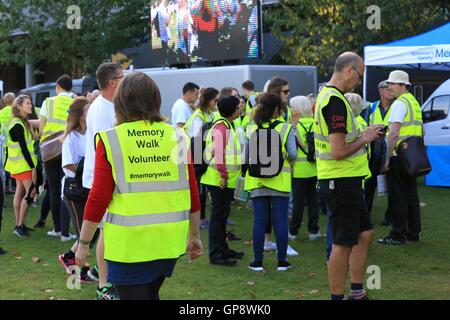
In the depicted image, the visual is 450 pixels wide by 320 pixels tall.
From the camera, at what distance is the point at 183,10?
17.8 m

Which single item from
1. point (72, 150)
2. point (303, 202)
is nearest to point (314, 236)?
point (303, 202)

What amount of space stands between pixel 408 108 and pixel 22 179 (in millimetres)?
5049

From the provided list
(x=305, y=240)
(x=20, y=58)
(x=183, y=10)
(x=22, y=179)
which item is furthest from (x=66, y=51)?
(x=305, y=240)

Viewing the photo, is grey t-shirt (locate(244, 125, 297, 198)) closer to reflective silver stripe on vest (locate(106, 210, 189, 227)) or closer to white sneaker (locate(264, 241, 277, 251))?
white sneaker (locate(264, 241, 277, 251))

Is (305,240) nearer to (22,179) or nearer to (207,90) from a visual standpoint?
(207,90)

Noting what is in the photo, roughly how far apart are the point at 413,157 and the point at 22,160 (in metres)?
5.00

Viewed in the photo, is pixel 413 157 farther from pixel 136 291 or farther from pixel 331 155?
pixel 136 291

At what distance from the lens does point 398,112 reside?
812cm

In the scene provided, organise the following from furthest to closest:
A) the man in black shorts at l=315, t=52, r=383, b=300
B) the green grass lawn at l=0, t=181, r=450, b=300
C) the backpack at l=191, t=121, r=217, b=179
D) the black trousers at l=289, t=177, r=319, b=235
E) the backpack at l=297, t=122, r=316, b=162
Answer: the black trousers at l=289, t=177, r=319, b=235, the backpack at l=297, t=122, r=316, b=162, the backpack at l=191, t=121, r=217, b=179, the green grass lawn at l=0, t=181, r=450, b=300, the man in black shorts at l=315, t=52, r=383, b=300

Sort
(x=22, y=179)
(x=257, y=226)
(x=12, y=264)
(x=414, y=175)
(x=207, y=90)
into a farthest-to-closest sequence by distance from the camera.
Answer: (x=22, y=179) → (x=207, y=90) → (x=414, y=175) → (x=12, y=264) → (x=257, y=226)

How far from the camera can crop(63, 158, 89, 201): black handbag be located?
258 inches

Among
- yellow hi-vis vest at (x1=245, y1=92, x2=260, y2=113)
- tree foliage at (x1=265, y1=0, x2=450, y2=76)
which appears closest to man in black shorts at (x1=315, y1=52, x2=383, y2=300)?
yellow hi-vis vest at (x1=245, y1=92, x2=260, y2=113)

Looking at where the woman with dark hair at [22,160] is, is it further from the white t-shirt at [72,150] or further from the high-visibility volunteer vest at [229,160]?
the high-visibility volunteer vest at [229,160]

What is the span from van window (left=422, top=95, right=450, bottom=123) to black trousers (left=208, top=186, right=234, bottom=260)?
8.20m
